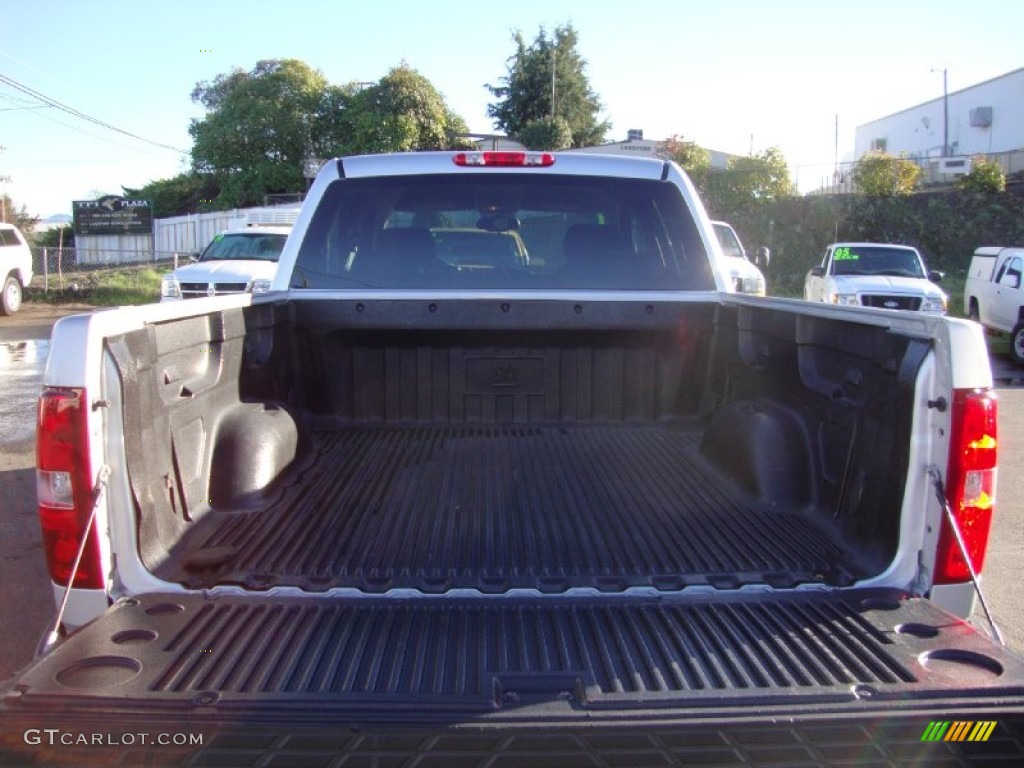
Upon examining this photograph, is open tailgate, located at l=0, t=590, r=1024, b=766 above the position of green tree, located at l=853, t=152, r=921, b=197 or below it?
below

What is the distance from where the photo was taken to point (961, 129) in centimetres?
5062

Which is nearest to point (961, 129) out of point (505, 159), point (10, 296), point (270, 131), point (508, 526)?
point (270, 131)

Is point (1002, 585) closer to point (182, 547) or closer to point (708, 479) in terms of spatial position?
point (708, 479)

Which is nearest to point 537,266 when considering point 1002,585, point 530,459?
point 530,459

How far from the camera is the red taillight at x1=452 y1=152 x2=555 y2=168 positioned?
424 centimetres

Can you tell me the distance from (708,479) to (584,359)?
0.96m

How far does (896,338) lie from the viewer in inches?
105

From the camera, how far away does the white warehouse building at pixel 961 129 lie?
37203 mm

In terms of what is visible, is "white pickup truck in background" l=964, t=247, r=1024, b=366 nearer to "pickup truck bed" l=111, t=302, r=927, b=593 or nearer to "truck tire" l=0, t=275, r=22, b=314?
"pickup truck bed" l=111, t=302, r=927, b=593

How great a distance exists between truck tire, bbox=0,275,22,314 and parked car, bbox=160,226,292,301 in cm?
796

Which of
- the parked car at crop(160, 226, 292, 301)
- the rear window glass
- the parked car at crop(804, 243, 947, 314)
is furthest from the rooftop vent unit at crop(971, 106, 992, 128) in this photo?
the rear window glass

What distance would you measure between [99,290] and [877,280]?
2039 centimetres

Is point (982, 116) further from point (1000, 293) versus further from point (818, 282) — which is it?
point (1000, 293)

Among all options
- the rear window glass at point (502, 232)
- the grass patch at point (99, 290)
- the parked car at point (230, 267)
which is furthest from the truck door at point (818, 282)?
the grass patch at point (99, 290)
